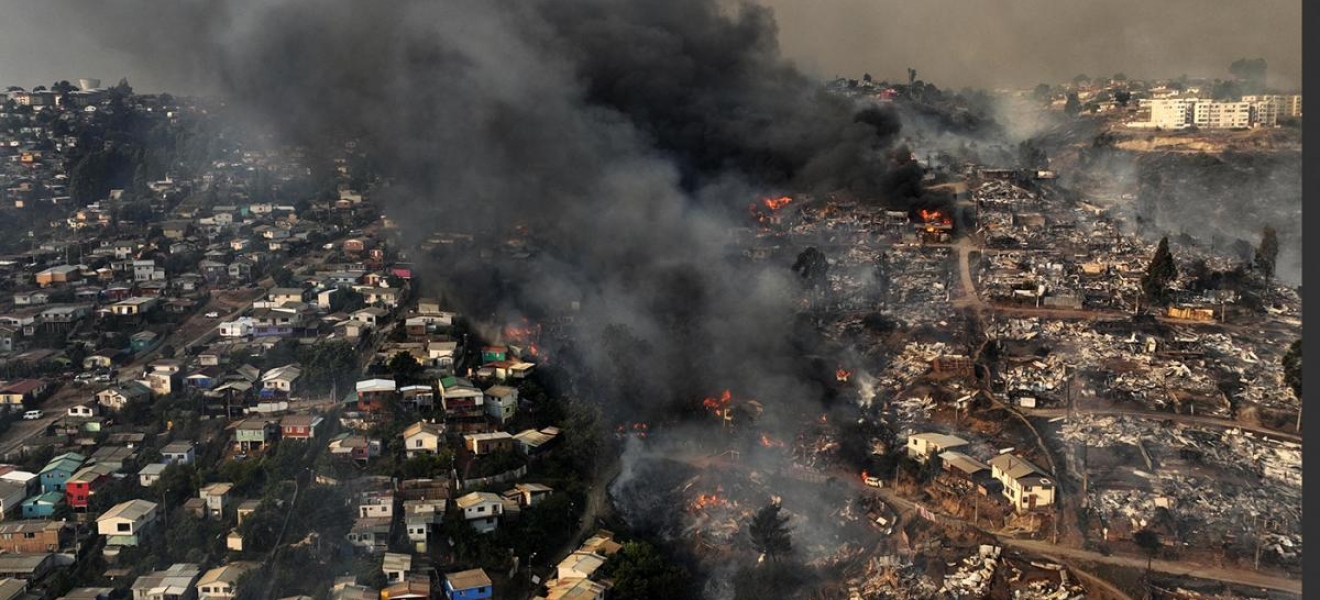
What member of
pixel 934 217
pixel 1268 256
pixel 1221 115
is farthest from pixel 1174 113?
pixel 1268 256

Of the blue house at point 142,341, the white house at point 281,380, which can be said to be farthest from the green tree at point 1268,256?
the blue house at point 142,341

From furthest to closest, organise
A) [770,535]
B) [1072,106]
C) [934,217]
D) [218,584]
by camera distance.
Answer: [1072,106] < [934,217] < [770,535] < [218,584]

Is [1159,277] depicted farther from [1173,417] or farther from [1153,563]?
[1153,563]

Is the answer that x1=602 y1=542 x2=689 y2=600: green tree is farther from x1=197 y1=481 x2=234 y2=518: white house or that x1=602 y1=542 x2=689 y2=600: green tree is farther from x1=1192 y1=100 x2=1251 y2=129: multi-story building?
x1=1192 y1=100 x2=1251 y2=129: multi-story building

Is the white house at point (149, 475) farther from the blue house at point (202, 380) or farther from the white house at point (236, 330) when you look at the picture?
the white house at point (236, 330)

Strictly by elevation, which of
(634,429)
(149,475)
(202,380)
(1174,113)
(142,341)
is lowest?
(149,475)

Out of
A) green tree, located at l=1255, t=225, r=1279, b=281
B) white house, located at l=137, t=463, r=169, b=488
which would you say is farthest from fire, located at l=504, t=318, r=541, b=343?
green tree, located at l=1255, t=225, r=1279, b=281
